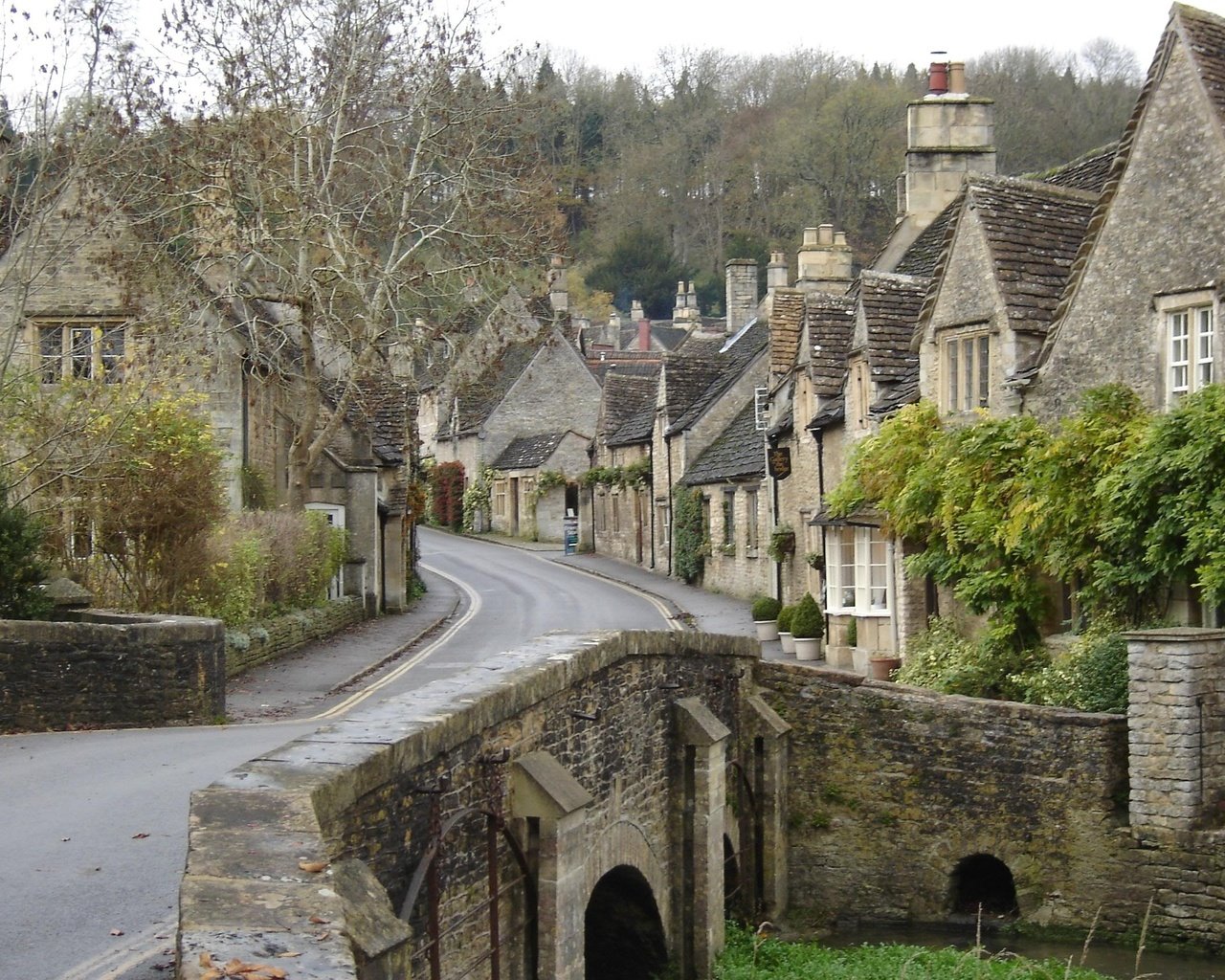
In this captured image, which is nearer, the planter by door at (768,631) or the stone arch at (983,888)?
the stone arch at (983,888)

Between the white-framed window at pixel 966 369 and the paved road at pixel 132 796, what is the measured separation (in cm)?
918

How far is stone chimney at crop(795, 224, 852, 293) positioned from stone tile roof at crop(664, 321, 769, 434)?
7736 mm

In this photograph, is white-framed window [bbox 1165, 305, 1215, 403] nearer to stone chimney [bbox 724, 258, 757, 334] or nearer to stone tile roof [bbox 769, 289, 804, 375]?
stone tile roof [bbox 769, 289, 804, 375]

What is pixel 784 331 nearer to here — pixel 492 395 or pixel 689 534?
Result: pixel 689 534

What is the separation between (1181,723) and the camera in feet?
57.1

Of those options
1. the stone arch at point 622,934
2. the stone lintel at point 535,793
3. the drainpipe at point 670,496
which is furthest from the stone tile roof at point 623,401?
the stone lintel at point 535,793

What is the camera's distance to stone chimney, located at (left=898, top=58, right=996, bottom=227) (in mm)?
32219

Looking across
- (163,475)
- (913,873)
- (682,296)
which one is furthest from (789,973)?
(682,296)

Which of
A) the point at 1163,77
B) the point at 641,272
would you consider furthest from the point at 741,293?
the point at 1163,77

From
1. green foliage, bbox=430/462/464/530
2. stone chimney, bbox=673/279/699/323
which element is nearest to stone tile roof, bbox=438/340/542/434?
green foliage, bbox=430/462/464/530

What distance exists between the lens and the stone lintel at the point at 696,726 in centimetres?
1662

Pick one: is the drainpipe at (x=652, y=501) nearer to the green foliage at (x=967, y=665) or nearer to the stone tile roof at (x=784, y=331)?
the stone tile roof at (x=784, y=331)

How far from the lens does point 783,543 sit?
34156mm

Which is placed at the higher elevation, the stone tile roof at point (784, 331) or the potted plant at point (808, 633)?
the stone tile roof at point (784, 331)
